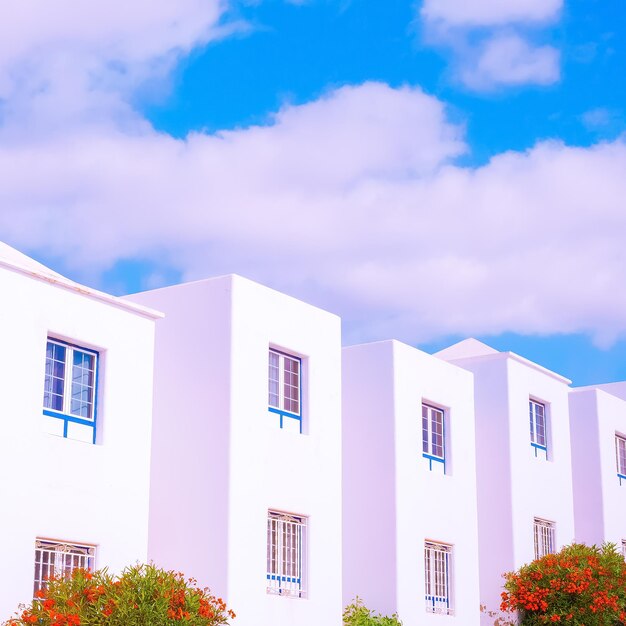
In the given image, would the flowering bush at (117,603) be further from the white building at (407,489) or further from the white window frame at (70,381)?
the white building at (407,489)

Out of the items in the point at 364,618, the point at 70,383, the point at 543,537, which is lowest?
the point at 364,618

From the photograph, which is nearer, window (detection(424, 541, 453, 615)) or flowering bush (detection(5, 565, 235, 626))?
flowering bush (detection(5, 565, 235, 626))

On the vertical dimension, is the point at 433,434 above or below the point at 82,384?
above

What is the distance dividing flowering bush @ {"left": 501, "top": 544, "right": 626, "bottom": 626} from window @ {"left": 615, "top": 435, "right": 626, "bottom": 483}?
22.1 ft

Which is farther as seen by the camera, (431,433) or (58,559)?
(431,433)

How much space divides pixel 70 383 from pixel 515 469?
42.6ft

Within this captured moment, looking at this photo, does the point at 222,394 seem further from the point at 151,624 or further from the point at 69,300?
the point at 151,624

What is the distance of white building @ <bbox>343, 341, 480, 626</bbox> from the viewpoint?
23344mm

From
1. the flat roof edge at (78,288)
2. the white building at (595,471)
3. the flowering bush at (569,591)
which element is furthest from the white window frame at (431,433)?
the flat roof edge at (78,288)

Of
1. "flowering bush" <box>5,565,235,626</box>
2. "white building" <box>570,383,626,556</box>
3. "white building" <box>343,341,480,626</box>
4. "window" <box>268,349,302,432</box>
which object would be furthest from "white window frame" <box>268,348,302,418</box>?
"white building" <box>570,383,626,556</box>

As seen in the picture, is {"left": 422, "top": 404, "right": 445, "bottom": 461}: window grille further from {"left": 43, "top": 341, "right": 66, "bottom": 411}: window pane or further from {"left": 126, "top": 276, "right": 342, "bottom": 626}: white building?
{"left": 43, "top": 341, "right": 66, "bottom": 411}: window pane

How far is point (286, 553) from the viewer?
2036 centimetres

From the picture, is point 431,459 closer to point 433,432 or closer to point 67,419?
point 433,432

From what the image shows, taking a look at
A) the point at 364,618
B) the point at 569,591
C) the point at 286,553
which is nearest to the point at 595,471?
the point at 569,591
